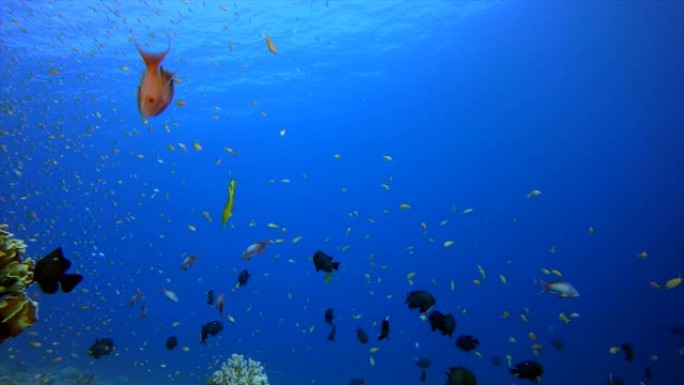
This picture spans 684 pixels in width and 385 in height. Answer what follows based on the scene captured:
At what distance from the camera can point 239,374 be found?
7516 millimetres

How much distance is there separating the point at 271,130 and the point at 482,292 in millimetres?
46109

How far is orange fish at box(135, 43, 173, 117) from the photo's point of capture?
332cm

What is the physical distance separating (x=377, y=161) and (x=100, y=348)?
48.3 metres

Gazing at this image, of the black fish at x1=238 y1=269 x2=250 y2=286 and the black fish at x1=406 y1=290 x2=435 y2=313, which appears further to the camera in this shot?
the black fish at x1=238 y1=269 x2=250 y2=286

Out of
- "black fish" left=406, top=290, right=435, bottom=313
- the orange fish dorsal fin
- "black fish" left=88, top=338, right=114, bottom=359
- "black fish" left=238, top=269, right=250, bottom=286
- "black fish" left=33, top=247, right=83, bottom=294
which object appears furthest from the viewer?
"black fish" left=238, top=269, right=250, bottom=286

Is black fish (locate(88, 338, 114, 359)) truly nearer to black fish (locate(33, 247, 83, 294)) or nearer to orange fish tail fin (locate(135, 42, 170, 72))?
black fish (locate(33, 247, 83, 294))

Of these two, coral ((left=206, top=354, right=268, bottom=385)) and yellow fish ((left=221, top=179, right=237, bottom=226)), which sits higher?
yellow fish ((left=221, top=179, right=237, bottom=226))

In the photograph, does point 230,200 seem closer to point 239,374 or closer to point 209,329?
point 239,374

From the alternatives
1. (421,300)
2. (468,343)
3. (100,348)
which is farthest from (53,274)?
(468,343)

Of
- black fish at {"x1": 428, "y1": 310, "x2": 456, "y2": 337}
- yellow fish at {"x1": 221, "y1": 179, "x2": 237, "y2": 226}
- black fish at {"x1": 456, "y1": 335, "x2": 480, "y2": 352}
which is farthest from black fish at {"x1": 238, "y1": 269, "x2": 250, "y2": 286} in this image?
yellow fish at {"x1": 221, "y1": 179, "x2": 237, "y2": 226}

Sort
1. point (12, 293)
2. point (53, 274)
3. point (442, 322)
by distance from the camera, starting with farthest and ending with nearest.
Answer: point (442, 322) → point (12, 293) → point (53, 274)

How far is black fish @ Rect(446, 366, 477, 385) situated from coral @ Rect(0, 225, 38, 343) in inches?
204

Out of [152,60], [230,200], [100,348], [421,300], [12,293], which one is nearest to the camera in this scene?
[230,200]

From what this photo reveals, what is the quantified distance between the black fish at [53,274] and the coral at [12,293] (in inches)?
20.5
